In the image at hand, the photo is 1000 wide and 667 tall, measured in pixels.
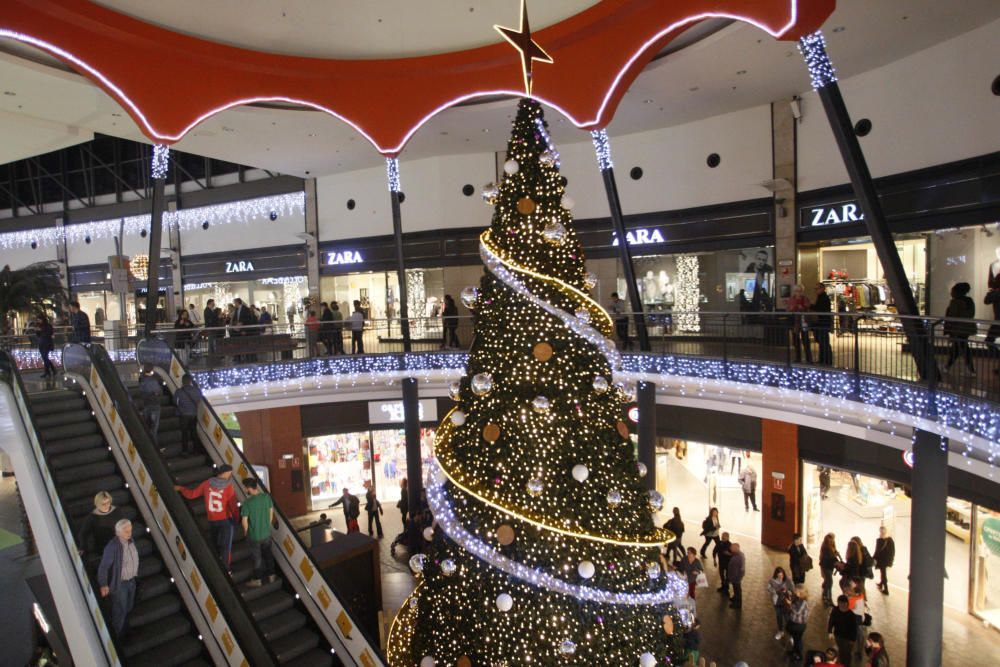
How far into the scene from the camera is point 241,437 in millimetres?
16328

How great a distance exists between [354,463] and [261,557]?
10428mm

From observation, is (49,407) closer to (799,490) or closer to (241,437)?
(241,437)

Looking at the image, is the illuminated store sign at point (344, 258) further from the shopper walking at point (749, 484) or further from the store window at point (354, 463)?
the shopper walking at point (749, 484)

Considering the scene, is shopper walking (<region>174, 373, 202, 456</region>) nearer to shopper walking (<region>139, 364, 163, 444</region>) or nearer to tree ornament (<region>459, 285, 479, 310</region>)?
shopper walking (<region>139, 364, 163, 444</region>)

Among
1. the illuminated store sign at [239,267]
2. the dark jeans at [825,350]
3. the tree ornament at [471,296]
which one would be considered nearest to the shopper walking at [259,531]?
the tree ornament at [471,296]

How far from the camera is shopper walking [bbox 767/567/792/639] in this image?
8.50 m

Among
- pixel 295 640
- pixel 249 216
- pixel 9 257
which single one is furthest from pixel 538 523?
pixel 9 257

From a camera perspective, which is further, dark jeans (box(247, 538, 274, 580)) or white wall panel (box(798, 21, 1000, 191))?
white wall panel (box(798, 21, 1000, 191))

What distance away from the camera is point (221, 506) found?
6227 millimetres

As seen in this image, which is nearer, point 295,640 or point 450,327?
point 295,640

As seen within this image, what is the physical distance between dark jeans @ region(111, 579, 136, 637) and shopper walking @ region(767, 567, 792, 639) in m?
7.97

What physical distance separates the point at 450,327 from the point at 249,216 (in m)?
11.4

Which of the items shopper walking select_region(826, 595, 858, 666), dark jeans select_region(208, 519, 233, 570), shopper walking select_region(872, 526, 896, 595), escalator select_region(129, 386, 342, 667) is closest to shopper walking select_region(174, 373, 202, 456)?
escalator select_region(129, 386, 342, 667)

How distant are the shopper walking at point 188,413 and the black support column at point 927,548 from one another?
8.90 metres
